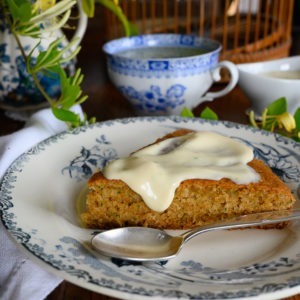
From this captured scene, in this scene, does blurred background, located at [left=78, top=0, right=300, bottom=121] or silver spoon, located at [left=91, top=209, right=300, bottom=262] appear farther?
blurred background, located at [left=78, top=0, right=300, bottom=121]

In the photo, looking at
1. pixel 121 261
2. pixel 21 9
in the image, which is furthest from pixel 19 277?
pixel 21 9

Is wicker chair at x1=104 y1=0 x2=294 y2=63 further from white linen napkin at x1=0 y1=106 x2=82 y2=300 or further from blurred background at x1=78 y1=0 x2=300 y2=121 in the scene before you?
white linen napkin at x1=0 y1=106 x2=82 y2=300

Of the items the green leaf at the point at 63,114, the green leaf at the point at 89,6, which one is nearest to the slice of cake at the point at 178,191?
the green leaf at the point at 63,114

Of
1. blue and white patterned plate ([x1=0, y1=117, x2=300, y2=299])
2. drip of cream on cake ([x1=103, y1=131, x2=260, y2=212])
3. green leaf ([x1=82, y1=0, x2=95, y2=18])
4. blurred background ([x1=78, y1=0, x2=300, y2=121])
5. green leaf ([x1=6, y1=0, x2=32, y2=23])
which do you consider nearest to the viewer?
blue and white patterned plate ([x1=0, y1=117, x2=300, y2=299])

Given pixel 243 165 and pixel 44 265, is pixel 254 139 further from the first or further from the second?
pixel 44 265

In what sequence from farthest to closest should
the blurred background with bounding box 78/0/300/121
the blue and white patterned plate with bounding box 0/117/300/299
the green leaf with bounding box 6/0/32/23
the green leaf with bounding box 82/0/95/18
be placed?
the blurred background with bounding box 78/0/300/121 < the green leaf with bounding box 82/0/95/18 < the green leaf with bounding box 6/0/32/23 < the blue and white patterned plate with bounding box 0/117/300/299

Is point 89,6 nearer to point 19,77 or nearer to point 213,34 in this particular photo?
point 19,77

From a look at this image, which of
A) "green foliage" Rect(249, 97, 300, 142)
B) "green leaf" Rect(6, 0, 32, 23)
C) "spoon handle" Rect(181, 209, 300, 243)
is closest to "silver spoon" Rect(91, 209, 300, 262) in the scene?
"spoon handle" Rect(181, 209, 300, 243)
